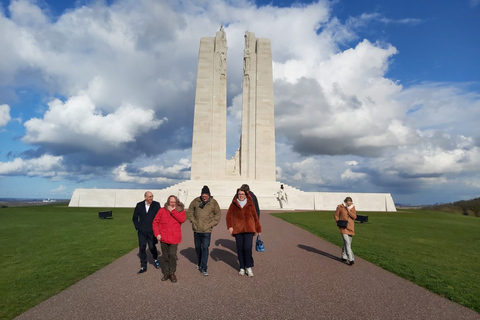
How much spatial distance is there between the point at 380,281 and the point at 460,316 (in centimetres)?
157

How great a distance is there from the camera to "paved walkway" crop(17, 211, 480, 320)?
4020mm

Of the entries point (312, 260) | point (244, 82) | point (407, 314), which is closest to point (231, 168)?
point (244, 82)

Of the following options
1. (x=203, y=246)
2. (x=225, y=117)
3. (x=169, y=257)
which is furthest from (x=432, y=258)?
(x=225, y=117)

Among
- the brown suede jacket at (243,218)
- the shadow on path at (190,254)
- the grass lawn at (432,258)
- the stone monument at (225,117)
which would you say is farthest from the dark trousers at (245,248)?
the stone monument at (225,117)

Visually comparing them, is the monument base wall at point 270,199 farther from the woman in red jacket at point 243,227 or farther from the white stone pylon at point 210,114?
the woman in red jacket at point 243,227

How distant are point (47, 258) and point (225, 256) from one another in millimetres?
4296

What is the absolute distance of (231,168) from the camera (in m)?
41.0

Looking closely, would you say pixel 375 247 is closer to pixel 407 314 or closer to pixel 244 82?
pixel 407 314

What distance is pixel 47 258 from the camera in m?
7.36

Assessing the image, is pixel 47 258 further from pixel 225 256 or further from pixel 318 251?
pixel 318 251

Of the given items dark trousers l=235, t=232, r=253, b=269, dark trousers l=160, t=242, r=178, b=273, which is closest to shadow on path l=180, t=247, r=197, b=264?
dark trousers l=160, t=242, r=178, b=273

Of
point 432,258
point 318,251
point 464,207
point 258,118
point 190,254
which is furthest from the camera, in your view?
point 258,118

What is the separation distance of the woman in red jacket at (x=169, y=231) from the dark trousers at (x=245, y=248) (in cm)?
117

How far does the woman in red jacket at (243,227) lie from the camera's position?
5.81m
